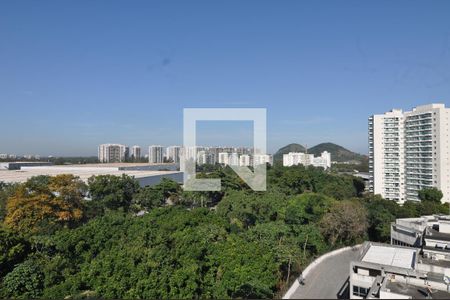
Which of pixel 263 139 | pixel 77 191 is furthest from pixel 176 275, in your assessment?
pixel 77 191

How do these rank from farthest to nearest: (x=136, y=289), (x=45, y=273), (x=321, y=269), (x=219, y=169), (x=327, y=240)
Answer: (x=219, y=169), (x=327, y=240), (x=321, y=269), (x=45, y=273), (x=136, y=289)

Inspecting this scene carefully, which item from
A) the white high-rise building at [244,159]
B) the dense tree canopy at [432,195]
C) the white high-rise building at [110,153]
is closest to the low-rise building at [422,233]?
the dense tree canopy at [432,195]

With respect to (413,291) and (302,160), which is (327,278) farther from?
(302,160)

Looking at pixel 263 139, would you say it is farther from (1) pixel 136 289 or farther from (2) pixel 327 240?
(1) pixel 136 289

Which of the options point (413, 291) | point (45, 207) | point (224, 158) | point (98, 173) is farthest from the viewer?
point (98, 173)

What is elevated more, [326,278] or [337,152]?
[337,152]

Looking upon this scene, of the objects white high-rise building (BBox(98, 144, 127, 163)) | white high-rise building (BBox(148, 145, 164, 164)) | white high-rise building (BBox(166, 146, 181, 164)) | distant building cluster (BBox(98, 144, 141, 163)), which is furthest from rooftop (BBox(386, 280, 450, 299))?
white high-rise building (BBox(98, 144, 127, 163))

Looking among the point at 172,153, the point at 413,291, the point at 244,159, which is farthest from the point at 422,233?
the point at 172,153
